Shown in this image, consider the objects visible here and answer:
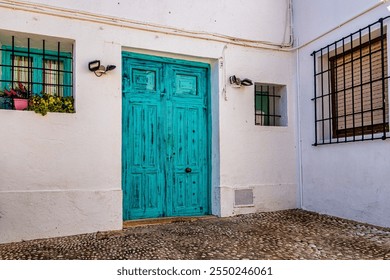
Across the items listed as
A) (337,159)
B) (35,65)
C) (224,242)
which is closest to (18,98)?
(35,65)

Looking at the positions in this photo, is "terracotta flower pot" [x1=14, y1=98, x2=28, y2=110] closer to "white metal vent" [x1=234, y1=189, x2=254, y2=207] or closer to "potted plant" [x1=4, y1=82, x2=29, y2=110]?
"potted plant" [x1=4, y1=82, x2=29, y2=110]

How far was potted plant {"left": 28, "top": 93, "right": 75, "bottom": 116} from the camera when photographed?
4.42 meters

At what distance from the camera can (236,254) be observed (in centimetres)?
368

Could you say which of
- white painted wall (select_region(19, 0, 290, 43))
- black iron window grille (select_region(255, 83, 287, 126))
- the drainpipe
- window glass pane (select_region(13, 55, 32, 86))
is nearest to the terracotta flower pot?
window glass pane (select_region(13, 55, 32, 86))

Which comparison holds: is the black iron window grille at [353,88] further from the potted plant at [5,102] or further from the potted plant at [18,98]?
the potted plant at [5,102]

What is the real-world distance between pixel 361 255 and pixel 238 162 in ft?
8.28

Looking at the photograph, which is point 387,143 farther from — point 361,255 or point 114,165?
point 114,165

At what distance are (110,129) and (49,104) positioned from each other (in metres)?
0.87

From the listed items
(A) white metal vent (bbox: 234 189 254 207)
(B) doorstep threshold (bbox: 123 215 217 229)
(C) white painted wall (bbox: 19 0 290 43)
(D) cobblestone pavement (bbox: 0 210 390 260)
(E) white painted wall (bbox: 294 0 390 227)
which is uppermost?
(C) white painted wall (bbox: 19 0 290 43)

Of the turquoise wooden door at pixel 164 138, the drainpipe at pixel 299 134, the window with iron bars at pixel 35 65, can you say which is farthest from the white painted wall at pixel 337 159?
the window with iron bars at pixel 35 65

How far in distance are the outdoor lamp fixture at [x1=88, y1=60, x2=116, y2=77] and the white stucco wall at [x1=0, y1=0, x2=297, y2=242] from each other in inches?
4.2

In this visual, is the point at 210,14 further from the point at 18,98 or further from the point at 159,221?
the point at 159,221

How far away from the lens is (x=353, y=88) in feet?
17.2

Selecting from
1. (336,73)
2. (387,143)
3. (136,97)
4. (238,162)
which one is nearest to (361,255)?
(387,143)
